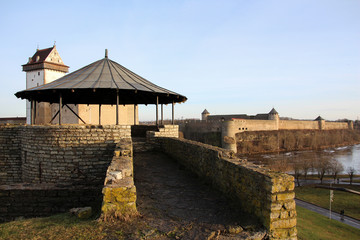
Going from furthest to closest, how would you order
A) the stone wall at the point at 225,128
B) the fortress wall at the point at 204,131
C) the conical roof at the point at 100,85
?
the fortress wall at the point at 204,131, the stone wall at the point at 225,128, the conical roof at the point at 100,85

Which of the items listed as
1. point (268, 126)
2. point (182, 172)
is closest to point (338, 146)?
point (268, 126)

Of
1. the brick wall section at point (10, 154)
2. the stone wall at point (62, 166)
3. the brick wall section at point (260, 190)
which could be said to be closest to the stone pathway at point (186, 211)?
the brick wall section at point (260, 190)

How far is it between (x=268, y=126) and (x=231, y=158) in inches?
1801

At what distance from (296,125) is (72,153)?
5503 cm

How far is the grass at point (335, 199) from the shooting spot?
18406 mm

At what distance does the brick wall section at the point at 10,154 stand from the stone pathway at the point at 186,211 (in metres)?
5.74

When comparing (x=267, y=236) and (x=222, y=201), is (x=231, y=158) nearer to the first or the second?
(x=222, y=201)

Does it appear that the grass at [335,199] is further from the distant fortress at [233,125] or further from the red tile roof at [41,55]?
the red tile roof at [41,55]

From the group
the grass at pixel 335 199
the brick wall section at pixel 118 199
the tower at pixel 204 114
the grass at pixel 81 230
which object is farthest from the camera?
the tower at pixel 204 114

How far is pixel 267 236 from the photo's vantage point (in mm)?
2777

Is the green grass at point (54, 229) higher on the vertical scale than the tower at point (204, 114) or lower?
lower

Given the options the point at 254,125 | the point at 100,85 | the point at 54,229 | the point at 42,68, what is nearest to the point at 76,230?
the point at 54,229

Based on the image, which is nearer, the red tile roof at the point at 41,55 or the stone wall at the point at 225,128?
the red tile roof at the point at 41,55

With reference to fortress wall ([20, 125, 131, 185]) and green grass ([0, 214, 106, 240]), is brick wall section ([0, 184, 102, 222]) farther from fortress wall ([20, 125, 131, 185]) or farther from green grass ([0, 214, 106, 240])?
green grass ([0, 214, 106, 240])
